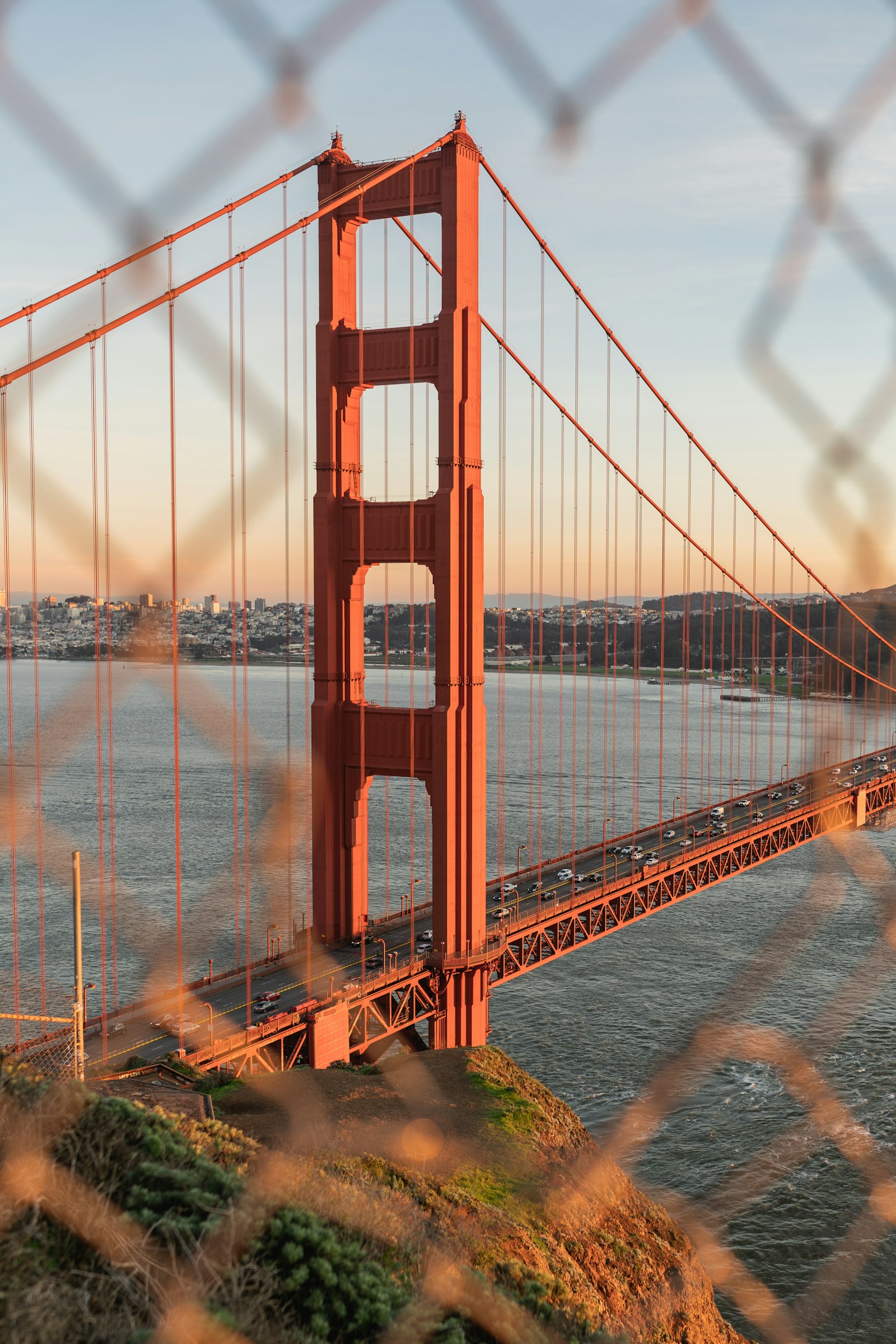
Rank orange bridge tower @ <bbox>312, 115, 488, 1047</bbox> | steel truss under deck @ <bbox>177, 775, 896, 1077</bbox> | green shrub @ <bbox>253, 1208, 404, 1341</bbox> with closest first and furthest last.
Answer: green shrub @ <bbox>253, 1208, 404, 1341</bbox>
steel truss under deck @ <bbox>177, 775, 896, 1077</bbox>
orange bridge tower @ <bbox>312, 115, 488, 1047</bbox>

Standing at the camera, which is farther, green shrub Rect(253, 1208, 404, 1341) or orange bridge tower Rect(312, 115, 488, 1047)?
orange bridge tower Rect(312, 115, 488, 1047)

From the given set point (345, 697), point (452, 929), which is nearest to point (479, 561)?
point (345, 697)

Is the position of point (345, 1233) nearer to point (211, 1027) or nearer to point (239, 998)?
point (211, 1027)

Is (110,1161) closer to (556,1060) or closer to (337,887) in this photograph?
(337,887)

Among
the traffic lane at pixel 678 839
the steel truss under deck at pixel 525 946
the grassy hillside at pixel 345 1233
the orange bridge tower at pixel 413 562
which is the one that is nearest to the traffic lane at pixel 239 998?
the steel truss under deck at pixel 525 946

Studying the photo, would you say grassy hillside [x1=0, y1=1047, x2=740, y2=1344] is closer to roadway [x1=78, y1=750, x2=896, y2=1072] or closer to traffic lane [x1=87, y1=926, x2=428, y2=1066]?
Result: traffic lane [x1=87, y1=926, x2=428, y2=1066]

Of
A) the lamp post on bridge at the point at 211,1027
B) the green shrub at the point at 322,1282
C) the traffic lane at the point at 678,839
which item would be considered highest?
the green shrub at the point at 322,1282

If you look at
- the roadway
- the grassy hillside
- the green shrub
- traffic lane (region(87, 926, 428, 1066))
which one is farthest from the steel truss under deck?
the green shrub

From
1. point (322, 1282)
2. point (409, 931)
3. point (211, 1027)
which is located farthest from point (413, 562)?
point (322, 1282)

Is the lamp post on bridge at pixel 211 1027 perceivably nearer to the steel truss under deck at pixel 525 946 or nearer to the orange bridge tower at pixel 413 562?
the steel truss under deck at pixel 525 946
